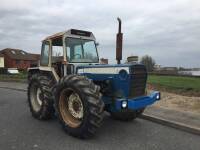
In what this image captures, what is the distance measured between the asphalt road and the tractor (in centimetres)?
33

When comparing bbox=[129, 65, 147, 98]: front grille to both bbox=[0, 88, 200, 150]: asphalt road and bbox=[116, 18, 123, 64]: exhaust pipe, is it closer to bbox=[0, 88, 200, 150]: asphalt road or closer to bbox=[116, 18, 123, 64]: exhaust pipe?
bbox=[116, 18, 123, 64]: exhaust pipe

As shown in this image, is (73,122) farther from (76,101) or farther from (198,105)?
(198,105)

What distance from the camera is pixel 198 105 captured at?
10352 mm

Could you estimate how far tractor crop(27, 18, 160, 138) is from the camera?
672 centimetres

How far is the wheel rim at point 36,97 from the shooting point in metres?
9.37

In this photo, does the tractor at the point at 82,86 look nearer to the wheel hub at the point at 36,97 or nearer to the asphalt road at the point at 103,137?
the wheel hub at the point at 36,97

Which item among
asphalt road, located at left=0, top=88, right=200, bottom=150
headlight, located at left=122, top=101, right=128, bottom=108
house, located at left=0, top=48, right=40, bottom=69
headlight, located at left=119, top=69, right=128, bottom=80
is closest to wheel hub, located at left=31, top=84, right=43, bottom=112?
asphalt road, located at left=0, top=88, right=200, bottom=150

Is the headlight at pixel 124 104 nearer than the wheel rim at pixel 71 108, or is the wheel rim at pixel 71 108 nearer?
the headlight at pixel 124 104

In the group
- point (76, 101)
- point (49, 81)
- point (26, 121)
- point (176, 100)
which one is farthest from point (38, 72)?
point (176, 100)

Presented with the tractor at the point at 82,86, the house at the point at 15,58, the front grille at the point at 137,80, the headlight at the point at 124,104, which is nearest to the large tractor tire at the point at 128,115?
the tractor at the point at 82,86

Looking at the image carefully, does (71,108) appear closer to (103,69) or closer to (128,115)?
(103,69)

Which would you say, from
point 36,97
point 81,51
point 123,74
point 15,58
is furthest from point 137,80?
point 15,58

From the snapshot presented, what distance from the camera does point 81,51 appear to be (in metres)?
8.77

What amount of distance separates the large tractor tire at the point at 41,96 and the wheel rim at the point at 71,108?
0.93 metres
